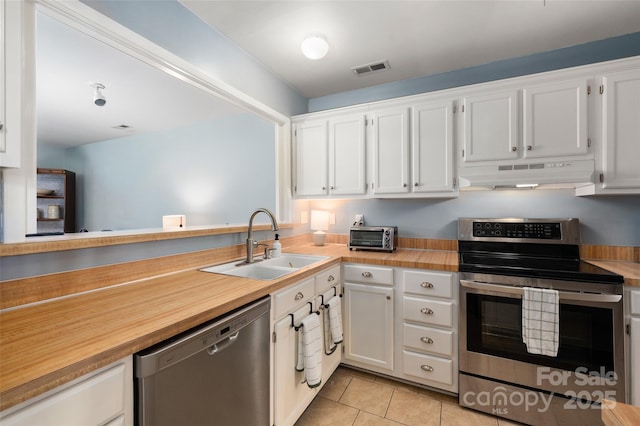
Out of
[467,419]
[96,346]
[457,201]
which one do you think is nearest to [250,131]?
[457,201]

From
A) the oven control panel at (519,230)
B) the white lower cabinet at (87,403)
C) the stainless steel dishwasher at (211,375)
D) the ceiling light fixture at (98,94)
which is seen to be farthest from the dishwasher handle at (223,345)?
the ceiling light fixture at (98,94)

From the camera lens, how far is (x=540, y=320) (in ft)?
5.24

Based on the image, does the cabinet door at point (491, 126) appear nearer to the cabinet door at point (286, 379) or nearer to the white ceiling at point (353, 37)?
the white ceiling at point (353, 37)

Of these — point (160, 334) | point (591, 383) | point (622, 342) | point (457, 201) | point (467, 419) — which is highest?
point (457, 201)

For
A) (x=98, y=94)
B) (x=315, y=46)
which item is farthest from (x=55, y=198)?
(x=315, y=46)

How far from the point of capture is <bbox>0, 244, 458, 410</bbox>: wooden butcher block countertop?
64 centimetres

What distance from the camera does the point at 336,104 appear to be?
116 inches

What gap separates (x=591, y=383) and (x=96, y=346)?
238 cm

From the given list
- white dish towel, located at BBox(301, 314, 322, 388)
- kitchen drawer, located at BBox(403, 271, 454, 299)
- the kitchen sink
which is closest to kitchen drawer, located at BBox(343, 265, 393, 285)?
kitchen drawer, located at BBox(403, 271, 454, 299)

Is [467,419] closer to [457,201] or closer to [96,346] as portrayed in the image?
[457,201]

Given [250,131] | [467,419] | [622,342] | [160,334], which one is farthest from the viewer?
[250,131]

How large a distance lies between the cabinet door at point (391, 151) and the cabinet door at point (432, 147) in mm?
67

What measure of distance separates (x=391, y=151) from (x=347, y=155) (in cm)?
40

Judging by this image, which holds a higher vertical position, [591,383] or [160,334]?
[160,334]
